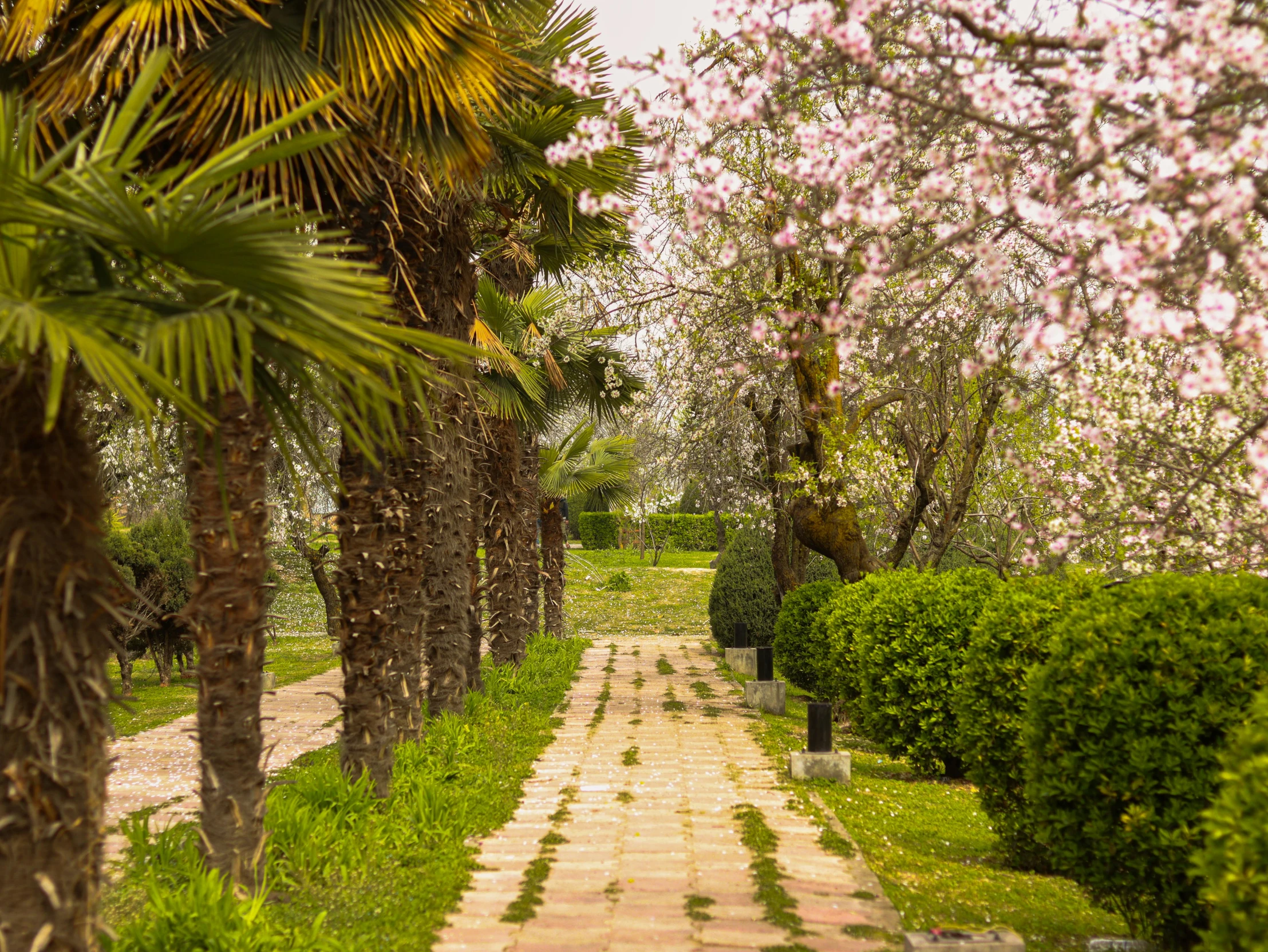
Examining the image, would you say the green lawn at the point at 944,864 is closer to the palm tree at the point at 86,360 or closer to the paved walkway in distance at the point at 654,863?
the paved walkway in distance at the point at 654,863

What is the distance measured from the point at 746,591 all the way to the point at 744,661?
8.18ft

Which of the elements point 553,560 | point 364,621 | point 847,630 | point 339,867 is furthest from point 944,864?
point 553,560

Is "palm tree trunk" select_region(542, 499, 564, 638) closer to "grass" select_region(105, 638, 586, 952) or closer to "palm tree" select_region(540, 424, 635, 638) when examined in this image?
"palm tree" select_region(540, 424, 635, 638)

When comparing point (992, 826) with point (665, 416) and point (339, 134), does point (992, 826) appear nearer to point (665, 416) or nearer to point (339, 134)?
point (339, 134)

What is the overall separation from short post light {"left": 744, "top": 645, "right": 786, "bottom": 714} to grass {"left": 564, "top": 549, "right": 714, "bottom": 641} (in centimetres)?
1034

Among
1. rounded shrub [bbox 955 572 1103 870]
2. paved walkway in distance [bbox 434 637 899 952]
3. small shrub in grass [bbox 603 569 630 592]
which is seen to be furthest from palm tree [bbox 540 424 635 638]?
rounded shrub [bbox 955 572 1103 870]

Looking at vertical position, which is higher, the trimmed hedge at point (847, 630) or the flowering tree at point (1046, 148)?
the flowering tree at point (1046, 148)

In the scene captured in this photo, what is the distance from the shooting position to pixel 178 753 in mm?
10977

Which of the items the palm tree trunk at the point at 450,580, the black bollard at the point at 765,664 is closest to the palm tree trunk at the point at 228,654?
the palm tree trunk at the point at 450,580

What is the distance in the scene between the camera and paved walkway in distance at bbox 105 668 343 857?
815 cm

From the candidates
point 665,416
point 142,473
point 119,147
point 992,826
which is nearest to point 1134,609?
point 992,826

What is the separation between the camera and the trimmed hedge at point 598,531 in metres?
43.0

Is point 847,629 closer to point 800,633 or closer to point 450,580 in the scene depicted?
point 800,633

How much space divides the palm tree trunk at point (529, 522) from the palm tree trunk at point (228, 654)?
10151 mm
